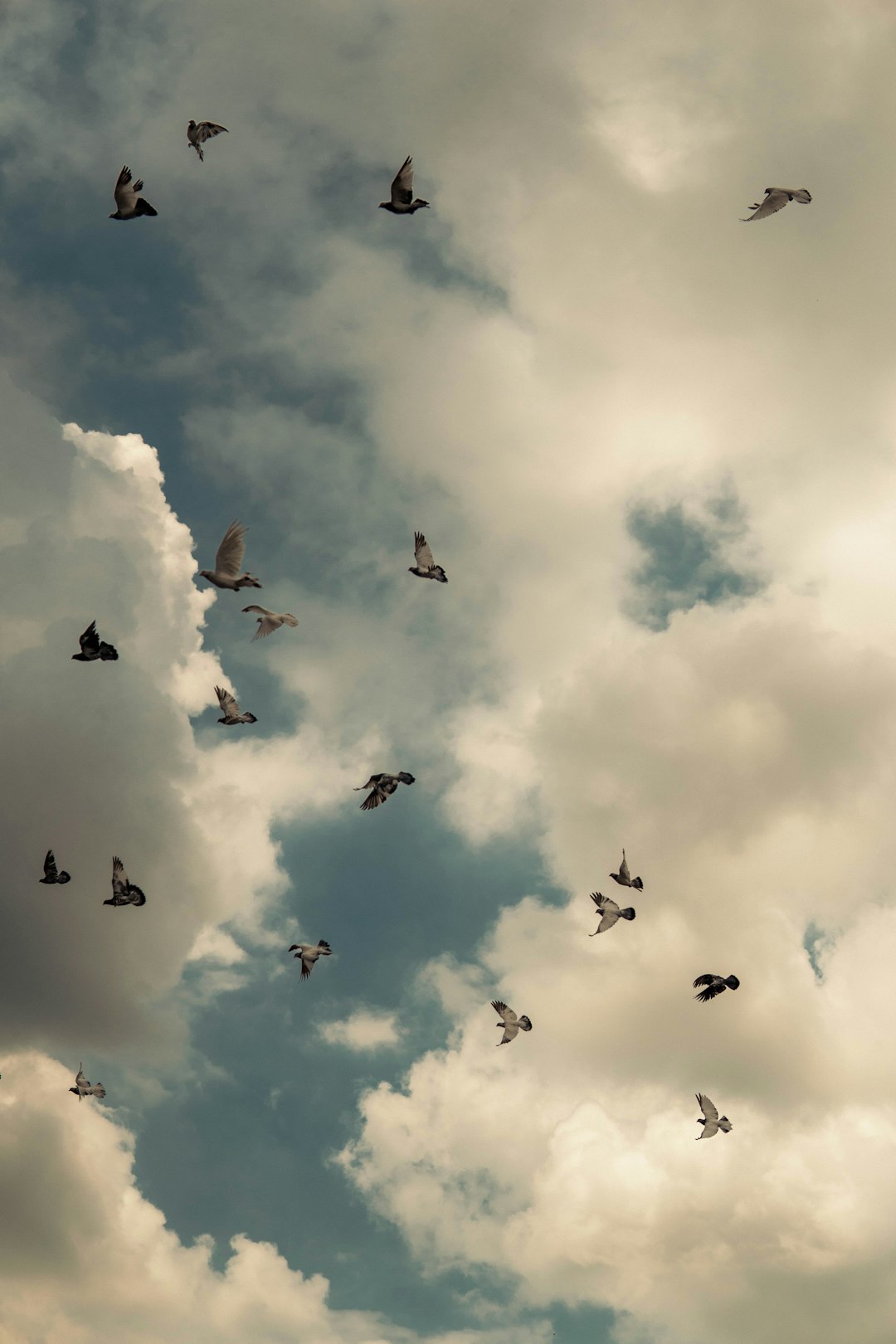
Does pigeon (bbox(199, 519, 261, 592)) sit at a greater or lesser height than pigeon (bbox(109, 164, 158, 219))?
lesser

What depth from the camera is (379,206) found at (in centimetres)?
5516

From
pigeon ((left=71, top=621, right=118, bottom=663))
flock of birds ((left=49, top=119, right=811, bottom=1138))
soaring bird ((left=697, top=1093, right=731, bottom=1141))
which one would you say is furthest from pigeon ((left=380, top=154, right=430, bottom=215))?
soaring bird ((left=697, top=1093, right=731, bottom=1141))

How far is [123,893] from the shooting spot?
62969mm

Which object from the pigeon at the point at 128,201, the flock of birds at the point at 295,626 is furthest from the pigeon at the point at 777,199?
the pigeon at the point at 128,201

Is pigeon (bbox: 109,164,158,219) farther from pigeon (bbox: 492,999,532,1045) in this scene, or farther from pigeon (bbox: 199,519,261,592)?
pigeon (bbox: 492,999,532,1045)

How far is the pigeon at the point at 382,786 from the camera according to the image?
200 ft

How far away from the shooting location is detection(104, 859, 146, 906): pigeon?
6269cm

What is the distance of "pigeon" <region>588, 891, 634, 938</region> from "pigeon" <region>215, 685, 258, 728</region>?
2050 centimetres

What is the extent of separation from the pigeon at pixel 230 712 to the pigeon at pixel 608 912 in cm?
2050

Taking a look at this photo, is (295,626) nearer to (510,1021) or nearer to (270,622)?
(270,622)

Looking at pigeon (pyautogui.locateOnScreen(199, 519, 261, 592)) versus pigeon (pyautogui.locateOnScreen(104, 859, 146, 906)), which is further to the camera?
pigeon (pyautogui.locateOnScreen(104, 859, 146, 906))

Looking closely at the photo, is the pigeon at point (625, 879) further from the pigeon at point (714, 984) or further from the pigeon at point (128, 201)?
the pigeon at point (128, 201)

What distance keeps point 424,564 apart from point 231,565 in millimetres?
12998

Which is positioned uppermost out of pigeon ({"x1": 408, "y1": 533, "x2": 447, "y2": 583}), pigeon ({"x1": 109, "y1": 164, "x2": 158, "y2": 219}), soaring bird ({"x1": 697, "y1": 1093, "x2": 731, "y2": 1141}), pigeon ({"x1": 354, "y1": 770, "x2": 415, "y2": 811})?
pigeon ({"x1": 109, "y1": 164, "x2": 158, "y2": 219})
